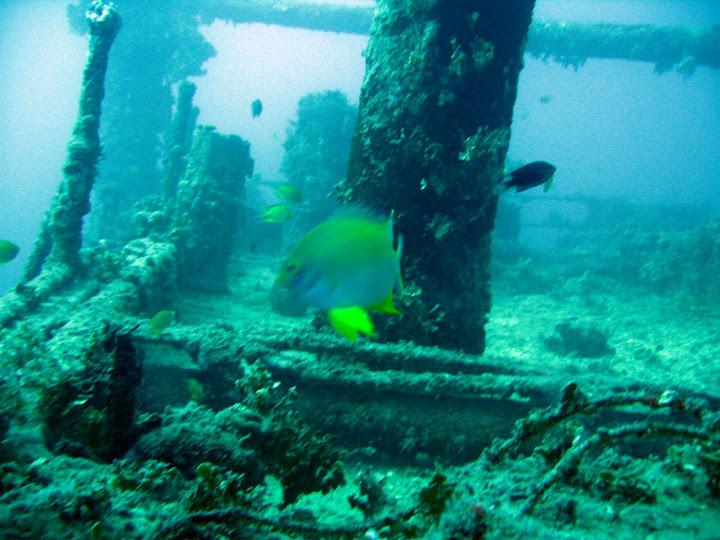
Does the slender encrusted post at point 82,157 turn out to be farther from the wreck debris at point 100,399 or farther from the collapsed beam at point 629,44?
the collapsed beam at point 629,44

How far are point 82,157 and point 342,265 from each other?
22.8 ft

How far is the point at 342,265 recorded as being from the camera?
1.83 m

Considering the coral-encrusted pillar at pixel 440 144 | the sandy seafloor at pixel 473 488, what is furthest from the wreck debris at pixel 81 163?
the coral-encrusted pillar at pixel 440 144

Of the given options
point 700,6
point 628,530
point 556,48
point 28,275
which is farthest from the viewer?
point 700,6

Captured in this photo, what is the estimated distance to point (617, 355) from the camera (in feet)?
29.9

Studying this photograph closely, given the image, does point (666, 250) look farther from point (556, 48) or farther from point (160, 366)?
point (160, 366)

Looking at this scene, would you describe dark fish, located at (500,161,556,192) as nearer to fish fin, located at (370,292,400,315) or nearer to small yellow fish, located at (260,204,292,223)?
fish fin, located at (370,292,400,315)

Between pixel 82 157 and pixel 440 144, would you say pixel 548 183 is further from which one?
pixel 82 157

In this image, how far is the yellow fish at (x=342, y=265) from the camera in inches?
71.7

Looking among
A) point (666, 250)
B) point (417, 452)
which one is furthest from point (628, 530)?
point (666, 250)

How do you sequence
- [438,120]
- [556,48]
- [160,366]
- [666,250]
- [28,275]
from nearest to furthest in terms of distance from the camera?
1. [160,366]
2. [438,120]
3. [28,275]
4. [666,250]
5. [556,48]

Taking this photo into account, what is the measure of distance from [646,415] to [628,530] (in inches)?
97.1

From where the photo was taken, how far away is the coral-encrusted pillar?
16.7 ft


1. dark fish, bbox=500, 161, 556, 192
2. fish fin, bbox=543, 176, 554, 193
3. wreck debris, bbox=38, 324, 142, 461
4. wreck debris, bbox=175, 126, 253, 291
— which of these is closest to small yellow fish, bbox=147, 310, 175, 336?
wreck debris, bbox=38, 324, 142, 461
